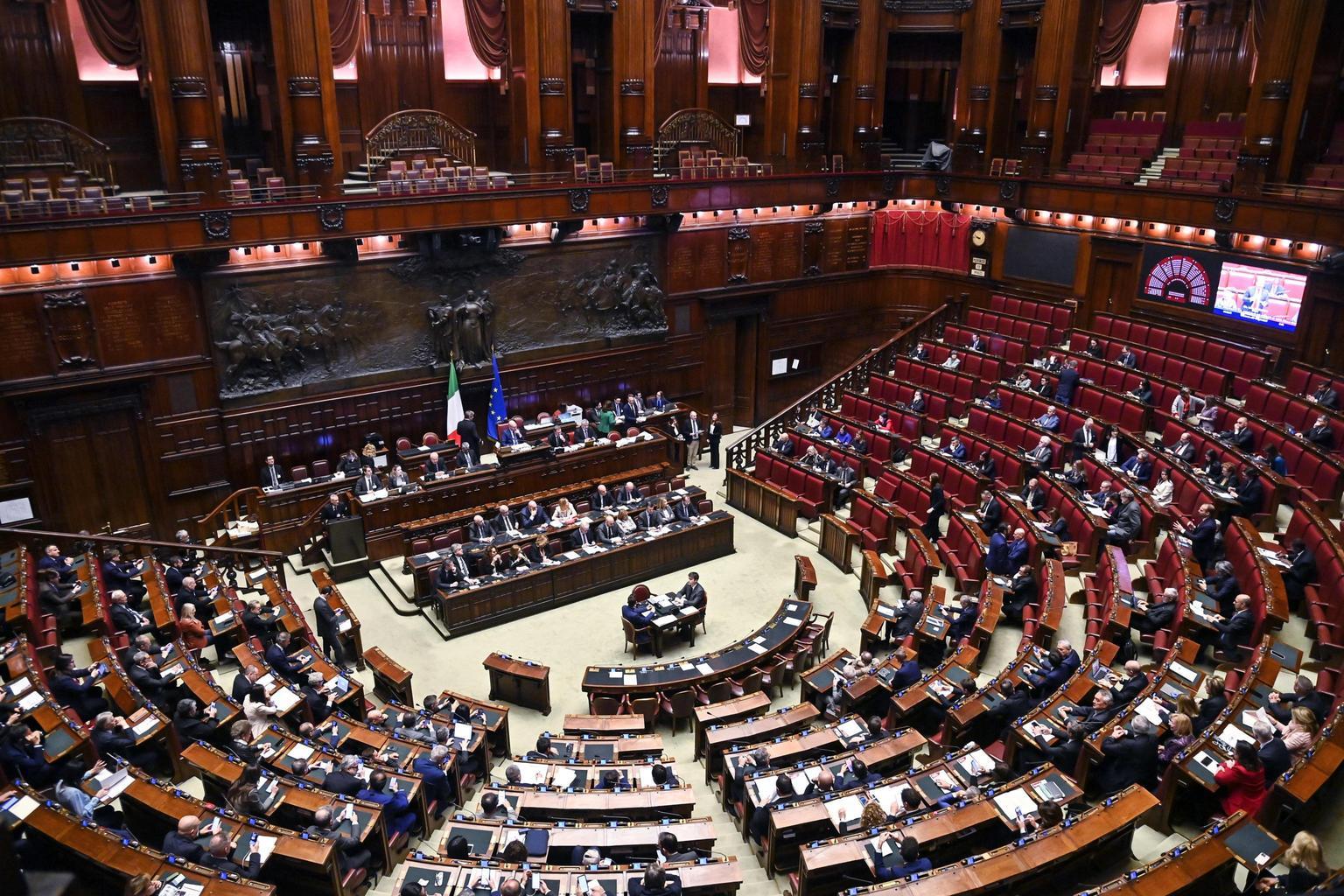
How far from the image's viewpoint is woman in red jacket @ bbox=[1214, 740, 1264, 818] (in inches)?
283

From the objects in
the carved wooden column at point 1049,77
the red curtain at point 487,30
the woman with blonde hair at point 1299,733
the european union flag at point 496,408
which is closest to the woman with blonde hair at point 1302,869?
the woman with blonde hair at point 1299,733

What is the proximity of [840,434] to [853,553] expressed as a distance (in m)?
2.86

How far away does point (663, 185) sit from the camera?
17.8 metres

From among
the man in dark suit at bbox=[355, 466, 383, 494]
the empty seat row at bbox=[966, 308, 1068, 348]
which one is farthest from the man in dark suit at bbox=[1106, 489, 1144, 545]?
the man in dark suit at bbox=[355, 466, 383, 494]

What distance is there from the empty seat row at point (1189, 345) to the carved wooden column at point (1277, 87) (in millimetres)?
2429

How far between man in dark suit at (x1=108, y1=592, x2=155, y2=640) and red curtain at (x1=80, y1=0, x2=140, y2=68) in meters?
8.49

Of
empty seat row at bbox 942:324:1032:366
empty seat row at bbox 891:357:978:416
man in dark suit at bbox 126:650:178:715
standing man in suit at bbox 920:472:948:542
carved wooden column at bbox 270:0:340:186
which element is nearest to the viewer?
man in dark suit at bbox 126:650:178:715

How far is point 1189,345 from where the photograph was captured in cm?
1636

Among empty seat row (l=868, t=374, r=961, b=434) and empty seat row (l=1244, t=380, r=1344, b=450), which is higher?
empty seat row (l=1244, t=380, r=1344, b=450)

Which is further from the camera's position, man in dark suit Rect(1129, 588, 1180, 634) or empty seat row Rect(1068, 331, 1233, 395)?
empty seat row Rect(1068, 331, 1233, 395)

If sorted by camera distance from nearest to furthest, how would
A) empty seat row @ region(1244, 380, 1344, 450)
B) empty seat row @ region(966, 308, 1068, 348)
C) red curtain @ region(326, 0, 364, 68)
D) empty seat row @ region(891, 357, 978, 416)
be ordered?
empty seat row @ region(1244, 380, 1344, 450), red curtain @ region(326, 0, 364, 68), empty seat row @ region(891, 357, 978, 416), empty seat row @ region(966, 308, 1068, 348)

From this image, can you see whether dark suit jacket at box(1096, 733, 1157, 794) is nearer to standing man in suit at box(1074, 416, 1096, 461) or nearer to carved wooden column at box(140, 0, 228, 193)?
standing man in suit at box(1074, 416, 1096, 461)

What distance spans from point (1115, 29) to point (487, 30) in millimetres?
11751

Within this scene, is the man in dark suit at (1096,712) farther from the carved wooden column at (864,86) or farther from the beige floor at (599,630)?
the carved wooden column at (864,86)
